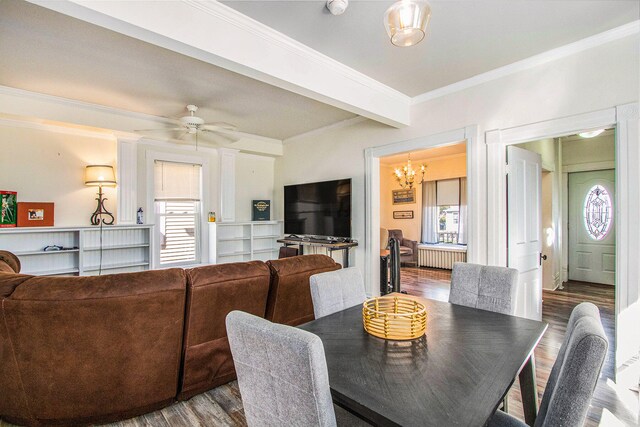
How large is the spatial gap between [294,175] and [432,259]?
4.07 metres

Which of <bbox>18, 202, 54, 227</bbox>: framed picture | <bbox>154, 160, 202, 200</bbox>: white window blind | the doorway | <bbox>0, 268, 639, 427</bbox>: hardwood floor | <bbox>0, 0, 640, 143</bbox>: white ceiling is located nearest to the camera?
<bbox>0, 268, 639, 427</bbox>: hardwood floor

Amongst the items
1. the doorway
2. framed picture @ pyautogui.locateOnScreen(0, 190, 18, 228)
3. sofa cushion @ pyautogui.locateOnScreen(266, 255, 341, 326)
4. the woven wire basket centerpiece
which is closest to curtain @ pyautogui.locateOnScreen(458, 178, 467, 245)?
the doorway

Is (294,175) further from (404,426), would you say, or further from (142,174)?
(404,426)

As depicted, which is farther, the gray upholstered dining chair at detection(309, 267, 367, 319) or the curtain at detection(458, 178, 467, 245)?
the curtain at detection(458, 178, 467, 245)

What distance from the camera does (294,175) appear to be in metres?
5.94

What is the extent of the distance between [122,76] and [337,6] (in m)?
2.57

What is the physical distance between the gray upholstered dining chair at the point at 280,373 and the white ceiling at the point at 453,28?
7.38 feet

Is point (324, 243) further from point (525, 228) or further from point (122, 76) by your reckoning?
point (122, 76)

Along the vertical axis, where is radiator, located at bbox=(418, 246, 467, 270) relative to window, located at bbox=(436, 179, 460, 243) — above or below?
below

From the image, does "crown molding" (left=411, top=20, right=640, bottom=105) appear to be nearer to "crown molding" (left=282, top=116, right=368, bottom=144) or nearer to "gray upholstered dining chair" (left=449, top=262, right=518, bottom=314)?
"crown molding" (left=282, top=116, right=368, bottom=144)

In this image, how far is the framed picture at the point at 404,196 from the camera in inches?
318

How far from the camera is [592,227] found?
18.0ft

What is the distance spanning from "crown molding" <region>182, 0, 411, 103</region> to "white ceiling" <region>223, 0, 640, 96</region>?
0.05m

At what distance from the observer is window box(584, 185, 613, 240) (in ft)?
17.5
